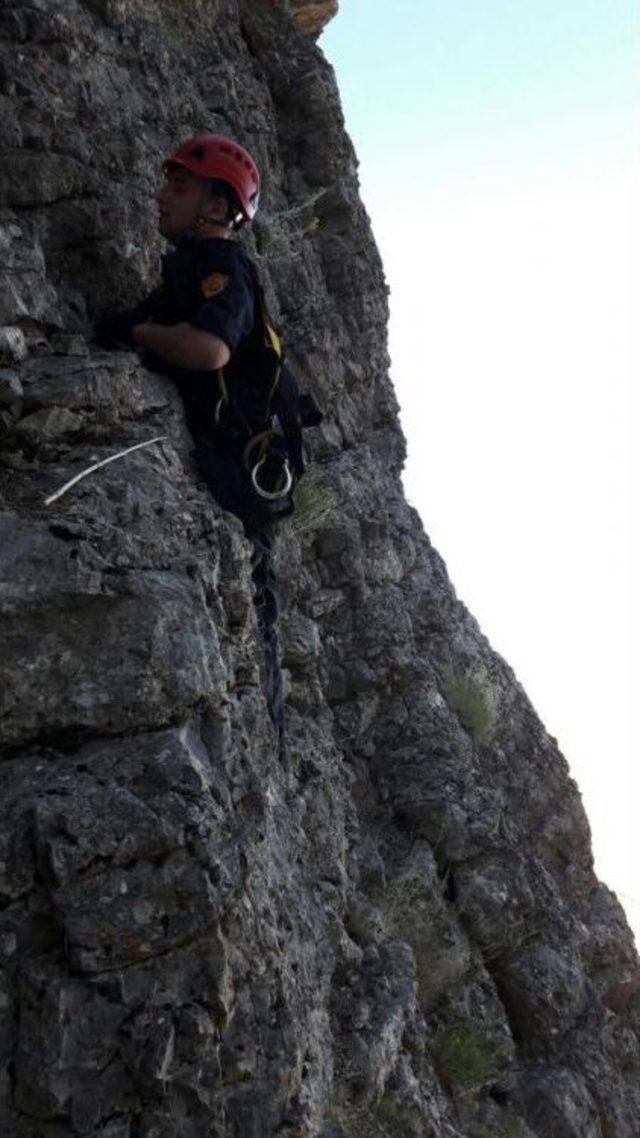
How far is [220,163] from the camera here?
586 cm

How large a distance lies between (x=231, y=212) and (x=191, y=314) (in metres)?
0.87

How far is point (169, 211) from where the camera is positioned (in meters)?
5.98

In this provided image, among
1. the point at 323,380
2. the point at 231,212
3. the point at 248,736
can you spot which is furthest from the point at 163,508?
the point at 323,380

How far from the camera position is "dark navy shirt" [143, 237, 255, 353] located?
5176 mm

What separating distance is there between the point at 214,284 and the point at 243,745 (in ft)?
7.70

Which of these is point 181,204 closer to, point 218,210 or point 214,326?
point 218,210

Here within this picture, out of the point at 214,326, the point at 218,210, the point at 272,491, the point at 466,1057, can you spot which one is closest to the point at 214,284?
the point at 214,326

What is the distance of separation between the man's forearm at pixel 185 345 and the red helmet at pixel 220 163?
102 cm

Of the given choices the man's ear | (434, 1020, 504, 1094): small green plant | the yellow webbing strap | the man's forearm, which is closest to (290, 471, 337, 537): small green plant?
the yellow webbing strap

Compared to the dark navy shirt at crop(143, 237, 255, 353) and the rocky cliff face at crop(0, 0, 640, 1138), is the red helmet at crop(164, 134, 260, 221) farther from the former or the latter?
the rocky cliff face at crop(0, 0, 640, 1138)

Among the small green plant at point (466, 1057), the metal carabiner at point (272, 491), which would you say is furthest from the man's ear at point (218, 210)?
the small green plant at point (466, 1057)

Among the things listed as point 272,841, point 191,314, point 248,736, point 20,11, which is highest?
point 20,11

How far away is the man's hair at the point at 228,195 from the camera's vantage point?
19.4 feet

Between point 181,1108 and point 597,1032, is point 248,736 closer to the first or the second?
point 181,1108
